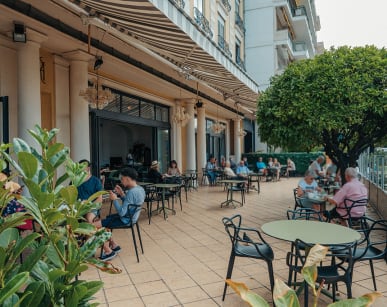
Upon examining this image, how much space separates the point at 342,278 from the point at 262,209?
521 cm

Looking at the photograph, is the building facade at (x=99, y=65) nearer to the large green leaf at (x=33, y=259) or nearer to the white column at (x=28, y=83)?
the white column at (x=28, y=83)

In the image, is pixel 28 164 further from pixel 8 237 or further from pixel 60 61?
pixel 60 61

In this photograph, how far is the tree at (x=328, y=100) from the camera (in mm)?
4863

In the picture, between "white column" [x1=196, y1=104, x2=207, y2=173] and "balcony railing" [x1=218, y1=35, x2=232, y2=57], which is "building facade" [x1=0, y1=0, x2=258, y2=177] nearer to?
"balcony railing" [x1=218, y1=35, x2=232, y2=57]

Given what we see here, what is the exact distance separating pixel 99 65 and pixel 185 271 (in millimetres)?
4754

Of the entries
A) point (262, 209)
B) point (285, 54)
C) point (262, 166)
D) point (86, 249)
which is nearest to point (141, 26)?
point (86, 249)

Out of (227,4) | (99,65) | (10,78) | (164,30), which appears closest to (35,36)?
(10,78)

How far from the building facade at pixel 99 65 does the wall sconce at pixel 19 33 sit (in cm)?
1

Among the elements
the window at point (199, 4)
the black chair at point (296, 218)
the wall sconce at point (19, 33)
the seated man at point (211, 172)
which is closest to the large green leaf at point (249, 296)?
the black chair at point (296, 218)

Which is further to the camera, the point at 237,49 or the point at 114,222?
the point at 237,49

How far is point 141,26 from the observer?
444 centimetres

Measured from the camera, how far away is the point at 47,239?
1312 millimetres

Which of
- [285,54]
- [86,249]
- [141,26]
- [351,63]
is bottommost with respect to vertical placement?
[86,249]

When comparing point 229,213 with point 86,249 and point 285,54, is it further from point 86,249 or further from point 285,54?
point 285,54
